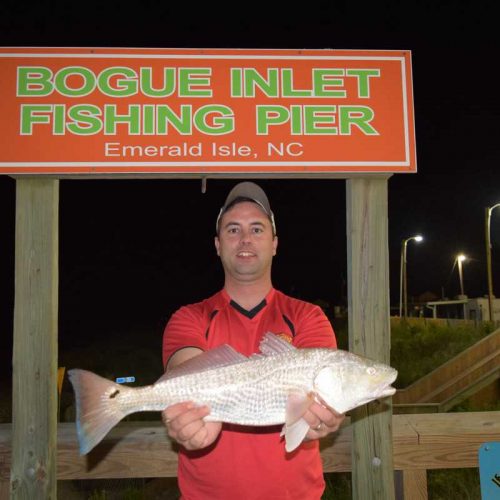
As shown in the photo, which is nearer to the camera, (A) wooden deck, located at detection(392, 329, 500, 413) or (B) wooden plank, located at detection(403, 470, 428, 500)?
(B) wooden plank, located at detection(403, 470, 428, 500)

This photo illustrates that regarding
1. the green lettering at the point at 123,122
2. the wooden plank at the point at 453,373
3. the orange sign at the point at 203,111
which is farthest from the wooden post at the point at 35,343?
the wooden plank at the point at 453,373

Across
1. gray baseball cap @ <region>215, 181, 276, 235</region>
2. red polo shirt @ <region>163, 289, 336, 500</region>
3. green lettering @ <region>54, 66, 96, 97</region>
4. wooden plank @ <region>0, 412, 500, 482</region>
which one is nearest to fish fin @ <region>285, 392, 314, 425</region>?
red polo shirt @ <region>163, 289, 336, 500</region>

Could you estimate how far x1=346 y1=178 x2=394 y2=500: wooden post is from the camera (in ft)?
11.5

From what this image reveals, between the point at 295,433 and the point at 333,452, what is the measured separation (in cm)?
117

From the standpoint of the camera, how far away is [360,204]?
368cm

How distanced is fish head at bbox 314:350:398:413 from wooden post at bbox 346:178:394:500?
858 mm

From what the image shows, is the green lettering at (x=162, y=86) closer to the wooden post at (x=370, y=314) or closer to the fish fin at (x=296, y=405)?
the wooden post at (x=370, y=314)

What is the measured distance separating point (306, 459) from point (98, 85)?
2885 millimetres

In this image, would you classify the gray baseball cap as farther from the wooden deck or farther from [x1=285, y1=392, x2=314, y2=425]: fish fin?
the wooden deck

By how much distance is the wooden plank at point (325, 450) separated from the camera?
11.5 ft

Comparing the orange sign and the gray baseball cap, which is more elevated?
the orange sign

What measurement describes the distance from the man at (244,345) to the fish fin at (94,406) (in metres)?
0.28

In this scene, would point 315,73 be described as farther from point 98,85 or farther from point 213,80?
point 98,85

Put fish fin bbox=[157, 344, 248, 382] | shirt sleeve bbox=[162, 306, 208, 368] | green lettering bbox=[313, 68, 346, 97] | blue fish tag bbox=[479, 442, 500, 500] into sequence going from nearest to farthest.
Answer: fish fin bbox=[157, 344, 248, 382] < shirt sleeve bbox=[162, 306, 208, 368] < blue fish tag bbox=[479, 442, 500, 500] < green lettering bbox=[313, 68, 346, 97]
